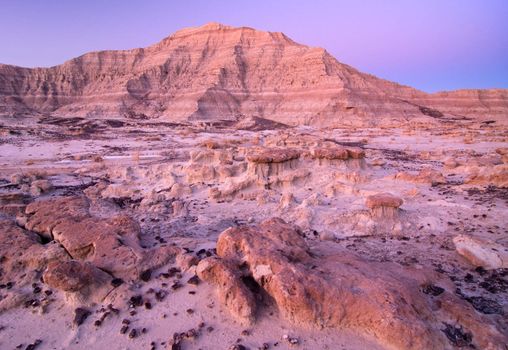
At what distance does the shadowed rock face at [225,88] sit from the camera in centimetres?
6253

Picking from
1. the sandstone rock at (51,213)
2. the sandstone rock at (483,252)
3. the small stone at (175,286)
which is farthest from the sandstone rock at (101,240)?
the sandstone rock at (483,252)

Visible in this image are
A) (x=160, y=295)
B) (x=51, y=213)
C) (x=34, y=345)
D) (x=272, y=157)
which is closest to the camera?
(x=34, y=345)

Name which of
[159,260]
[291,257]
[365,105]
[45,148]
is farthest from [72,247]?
[365,105]

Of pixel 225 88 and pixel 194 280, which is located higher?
pixel 225 88

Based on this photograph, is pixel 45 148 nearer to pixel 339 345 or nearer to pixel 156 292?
pixel 156 292

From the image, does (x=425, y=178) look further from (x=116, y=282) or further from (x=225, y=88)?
(x=225, y=88)

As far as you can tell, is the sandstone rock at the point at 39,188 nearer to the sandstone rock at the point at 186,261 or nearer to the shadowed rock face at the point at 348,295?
the sandstone rock at the point at 186,261

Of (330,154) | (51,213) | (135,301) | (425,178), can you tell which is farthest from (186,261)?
(425,178)

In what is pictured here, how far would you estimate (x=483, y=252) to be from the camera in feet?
16.4

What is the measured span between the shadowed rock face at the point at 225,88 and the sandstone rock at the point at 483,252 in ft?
170

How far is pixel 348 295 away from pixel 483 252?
2.96 metres

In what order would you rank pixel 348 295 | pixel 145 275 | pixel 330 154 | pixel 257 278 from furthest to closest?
pixel 330 154 → pixel 145 275 → pixel 257 278 → pixel 348 295

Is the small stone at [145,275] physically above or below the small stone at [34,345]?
above

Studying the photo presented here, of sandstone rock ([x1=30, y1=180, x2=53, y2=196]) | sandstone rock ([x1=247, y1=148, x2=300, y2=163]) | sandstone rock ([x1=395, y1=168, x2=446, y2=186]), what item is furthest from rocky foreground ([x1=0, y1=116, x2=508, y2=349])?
sandstone rock ([x1=247, y1=148, x2=300, y2=163])
